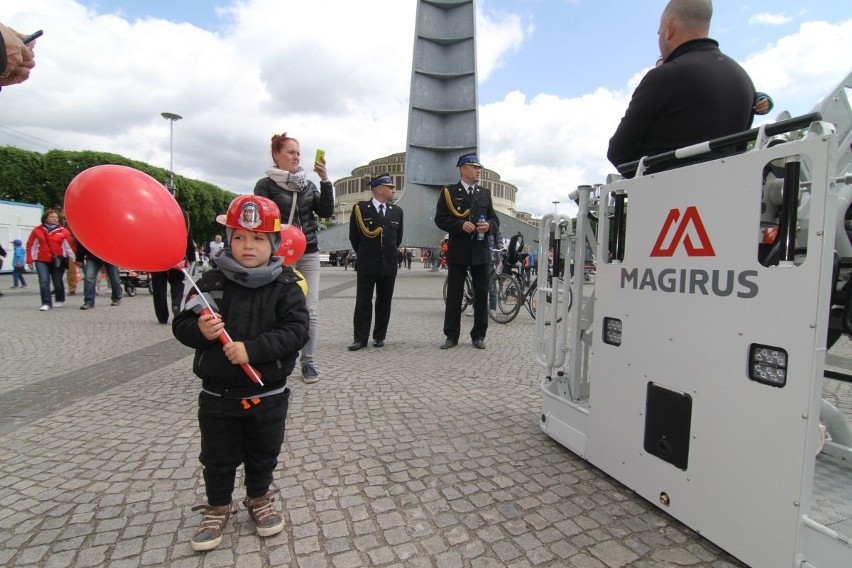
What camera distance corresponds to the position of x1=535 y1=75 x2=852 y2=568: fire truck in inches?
60.6

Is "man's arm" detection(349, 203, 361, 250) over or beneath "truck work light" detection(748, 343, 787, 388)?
over

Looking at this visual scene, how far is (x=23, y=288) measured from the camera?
14.0 m

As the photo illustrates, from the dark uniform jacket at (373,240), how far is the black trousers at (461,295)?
78 cm

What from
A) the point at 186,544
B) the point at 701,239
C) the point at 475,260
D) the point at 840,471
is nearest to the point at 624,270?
the point at 701,239

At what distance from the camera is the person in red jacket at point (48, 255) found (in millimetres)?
9234

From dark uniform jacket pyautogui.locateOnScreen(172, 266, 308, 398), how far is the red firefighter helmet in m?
0.22

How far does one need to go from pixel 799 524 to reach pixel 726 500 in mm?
260

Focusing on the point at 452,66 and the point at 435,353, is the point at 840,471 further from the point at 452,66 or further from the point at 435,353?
the point at 452,66

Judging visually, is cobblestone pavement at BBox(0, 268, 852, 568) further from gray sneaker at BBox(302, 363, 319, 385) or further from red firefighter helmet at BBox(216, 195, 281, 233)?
red firefighter helmet at BBox(216, 195, 281, 233)

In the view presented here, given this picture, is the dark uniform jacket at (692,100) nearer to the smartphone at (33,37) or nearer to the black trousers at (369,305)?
the smartphone at (33,37)

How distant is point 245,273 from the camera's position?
1.91 metres

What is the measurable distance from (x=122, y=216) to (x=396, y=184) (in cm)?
9581

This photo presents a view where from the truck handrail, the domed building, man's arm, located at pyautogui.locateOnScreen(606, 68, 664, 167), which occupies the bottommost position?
the truck handrail

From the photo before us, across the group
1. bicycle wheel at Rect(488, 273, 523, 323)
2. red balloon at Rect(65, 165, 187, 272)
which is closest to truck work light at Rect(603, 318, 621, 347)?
red balloon at Rect(65, 165, 187, 272)
